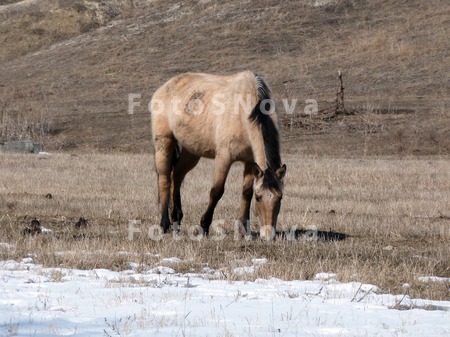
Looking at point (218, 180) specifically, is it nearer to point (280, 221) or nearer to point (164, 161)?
point (164, 161)

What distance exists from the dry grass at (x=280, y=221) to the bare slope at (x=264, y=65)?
25.0 feet

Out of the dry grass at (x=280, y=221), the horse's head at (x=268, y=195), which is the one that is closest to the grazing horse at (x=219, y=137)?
the horse's head at (x=268, y=195)

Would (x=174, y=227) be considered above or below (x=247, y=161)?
below

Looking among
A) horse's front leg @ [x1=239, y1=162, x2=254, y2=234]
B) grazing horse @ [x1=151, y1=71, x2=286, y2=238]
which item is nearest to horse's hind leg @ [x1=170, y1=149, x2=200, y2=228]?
grazing horse @ [x1=151, y1=71, x2=286, y2=238]

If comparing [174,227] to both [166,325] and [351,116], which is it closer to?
[166,325]

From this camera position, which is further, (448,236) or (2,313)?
(448,236)

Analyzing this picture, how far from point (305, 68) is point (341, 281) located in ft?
115

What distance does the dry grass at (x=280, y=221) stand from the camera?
9203 millimetres

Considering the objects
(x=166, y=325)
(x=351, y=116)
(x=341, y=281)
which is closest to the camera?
(x=166, y=325)

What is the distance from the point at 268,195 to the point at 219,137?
1.50 meters

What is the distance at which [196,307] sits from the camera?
6715 mm

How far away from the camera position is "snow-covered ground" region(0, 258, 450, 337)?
594 centimetres

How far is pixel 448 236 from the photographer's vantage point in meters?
12.2

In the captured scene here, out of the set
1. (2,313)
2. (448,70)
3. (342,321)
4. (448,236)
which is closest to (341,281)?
(342,321)
